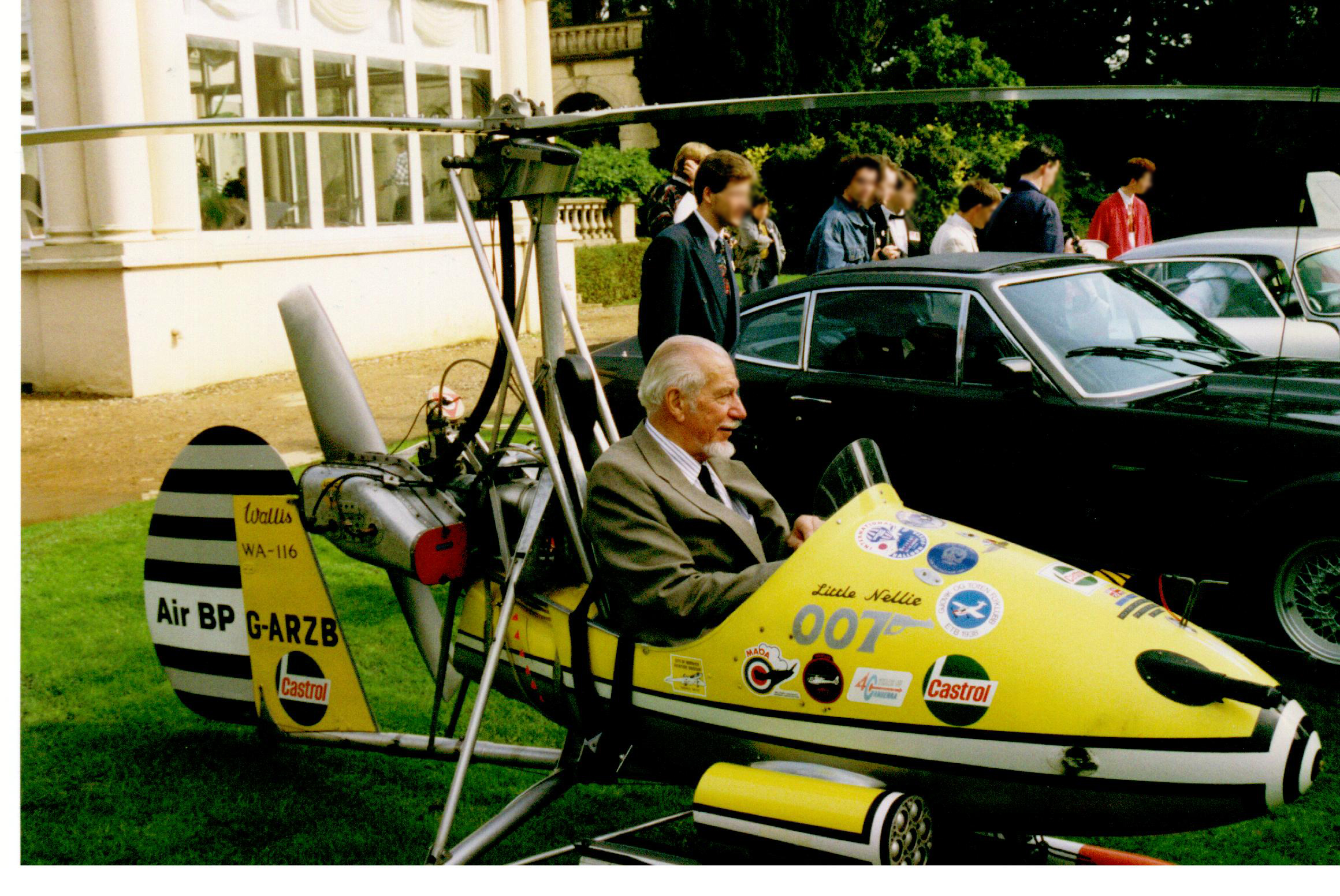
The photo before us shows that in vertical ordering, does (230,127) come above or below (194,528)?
above

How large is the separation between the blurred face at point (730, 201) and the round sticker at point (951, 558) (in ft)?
7.56

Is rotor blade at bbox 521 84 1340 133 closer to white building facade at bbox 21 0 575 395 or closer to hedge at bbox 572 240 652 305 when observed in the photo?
white building facade at bbox 21 0 575 395

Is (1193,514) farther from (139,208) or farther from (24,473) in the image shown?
(139,208)

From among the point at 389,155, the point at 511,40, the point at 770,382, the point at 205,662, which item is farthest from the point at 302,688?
the point at 511,40

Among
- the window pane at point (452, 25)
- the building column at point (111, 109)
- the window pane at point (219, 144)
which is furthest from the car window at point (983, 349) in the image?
the window pane at point (452, 25)

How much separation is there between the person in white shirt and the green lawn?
12.5ft

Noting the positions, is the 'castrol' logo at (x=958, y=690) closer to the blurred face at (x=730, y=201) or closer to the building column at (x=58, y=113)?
the blurred face at (x=730, y=201)

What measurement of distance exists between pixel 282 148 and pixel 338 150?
0.78 meters

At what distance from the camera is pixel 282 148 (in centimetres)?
1195

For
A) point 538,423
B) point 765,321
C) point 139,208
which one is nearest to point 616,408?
point 765,321

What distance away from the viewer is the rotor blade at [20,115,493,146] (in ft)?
8.30

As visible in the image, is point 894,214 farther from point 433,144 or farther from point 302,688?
point 433,144
